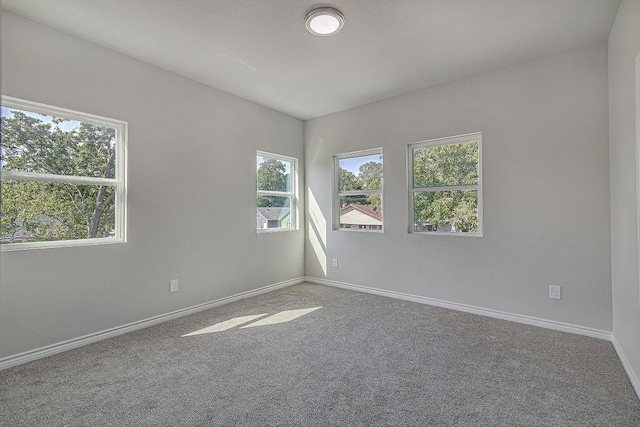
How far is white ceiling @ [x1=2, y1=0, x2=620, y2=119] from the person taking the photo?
2242 mm

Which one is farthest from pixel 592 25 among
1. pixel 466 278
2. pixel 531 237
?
pixel 466 278

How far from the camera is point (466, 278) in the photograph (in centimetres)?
347

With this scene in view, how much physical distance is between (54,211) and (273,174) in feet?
8.42

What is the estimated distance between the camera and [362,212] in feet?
14.6

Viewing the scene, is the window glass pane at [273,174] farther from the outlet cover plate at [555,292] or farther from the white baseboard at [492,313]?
the outlet cover plate at [555,292]

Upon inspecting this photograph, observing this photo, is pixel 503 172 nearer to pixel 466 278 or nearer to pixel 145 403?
pixel 466 278

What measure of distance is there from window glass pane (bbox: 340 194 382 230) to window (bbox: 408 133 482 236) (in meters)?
0.49

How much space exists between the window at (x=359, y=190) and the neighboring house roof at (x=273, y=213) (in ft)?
2.57

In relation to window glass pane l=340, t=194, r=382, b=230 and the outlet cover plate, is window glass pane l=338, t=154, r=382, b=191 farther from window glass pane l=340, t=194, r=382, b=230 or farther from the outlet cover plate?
the outlet cover plate

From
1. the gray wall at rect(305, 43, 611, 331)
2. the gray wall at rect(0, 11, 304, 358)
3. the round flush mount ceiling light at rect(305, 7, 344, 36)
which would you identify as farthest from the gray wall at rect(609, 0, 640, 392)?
the gray wall at rect(0, 11, 304, 358)

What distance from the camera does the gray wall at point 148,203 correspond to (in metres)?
2.38

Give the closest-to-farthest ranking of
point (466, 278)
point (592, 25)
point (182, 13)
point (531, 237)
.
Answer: point (182, 13), point (592, 25), point (531, 237), point (466, 278)

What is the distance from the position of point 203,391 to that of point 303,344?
0.91 metres

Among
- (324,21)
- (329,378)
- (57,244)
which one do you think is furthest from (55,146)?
(329,378)
